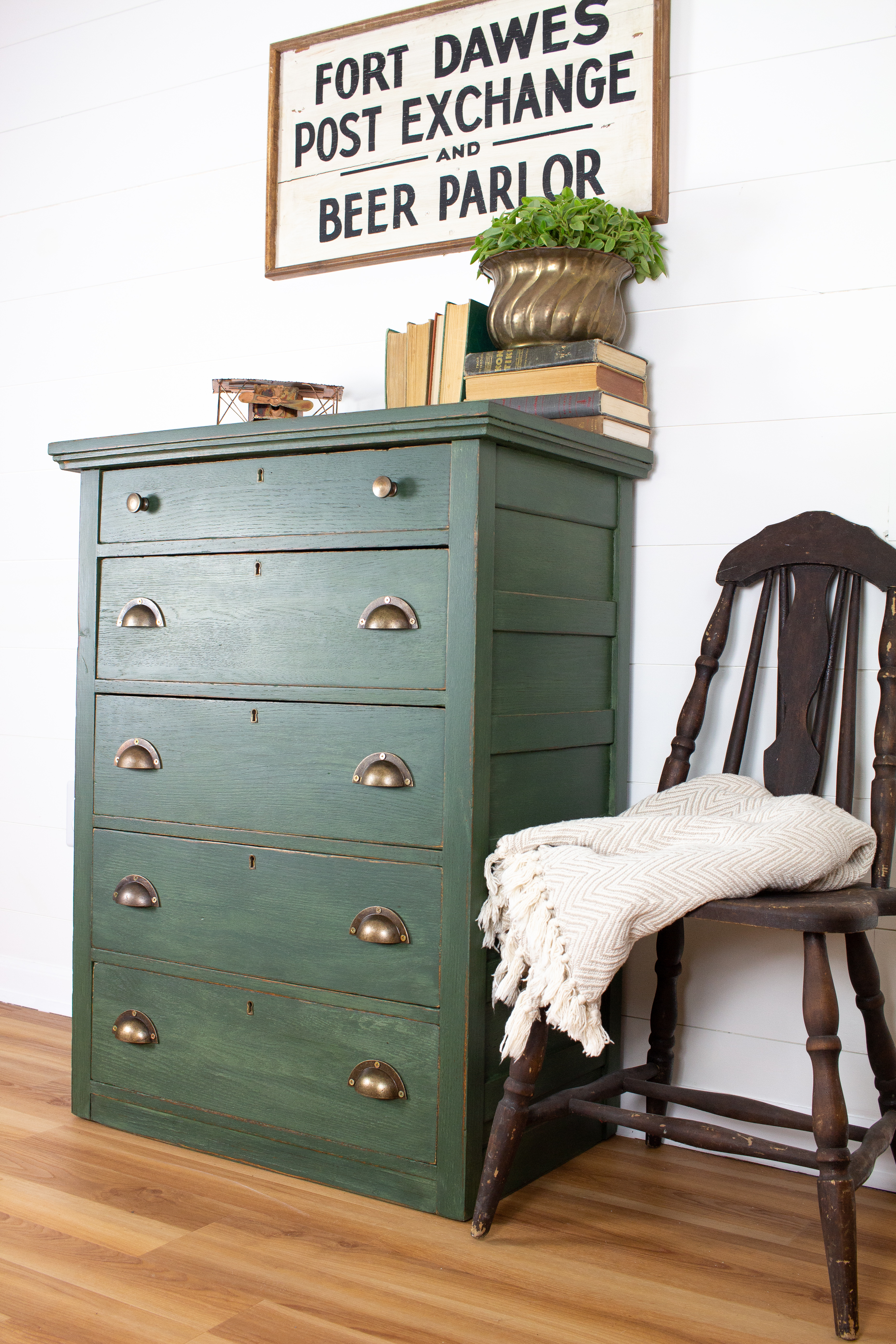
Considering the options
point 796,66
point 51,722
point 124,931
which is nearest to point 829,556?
point 796,66

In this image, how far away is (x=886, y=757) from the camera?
66.8 inches

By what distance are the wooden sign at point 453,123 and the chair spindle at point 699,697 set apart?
66 cm

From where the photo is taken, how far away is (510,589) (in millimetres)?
1692

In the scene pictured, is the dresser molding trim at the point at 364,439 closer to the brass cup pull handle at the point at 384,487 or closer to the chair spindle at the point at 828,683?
the brass cup pull handle at the point at 384,487

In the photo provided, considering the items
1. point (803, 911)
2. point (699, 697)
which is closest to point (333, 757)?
point (699, 697)

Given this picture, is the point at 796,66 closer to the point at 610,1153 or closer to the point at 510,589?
the point at 510,589

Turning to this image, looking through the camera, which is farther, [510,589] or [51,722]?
[51,722]

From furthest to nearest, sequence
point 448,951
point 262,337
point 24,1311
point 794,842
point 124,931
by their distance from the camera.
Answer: point 262,337 → point 124,931 → point 448,951 → point 794,842 → point 24,1311

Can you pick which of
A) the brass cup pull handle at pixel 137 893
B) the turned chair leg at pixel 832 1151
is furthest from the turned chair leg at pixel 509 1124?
the brass cup pull handle at pixel 137 893

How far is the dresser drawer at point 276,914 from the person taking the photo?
5.46 feet

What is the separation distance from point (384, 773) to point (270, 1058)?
48 centimetres

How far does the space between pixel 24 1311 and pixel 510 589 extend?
1.06 metres

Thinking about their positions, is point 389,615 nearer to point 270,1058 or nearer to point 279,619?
point 279,619

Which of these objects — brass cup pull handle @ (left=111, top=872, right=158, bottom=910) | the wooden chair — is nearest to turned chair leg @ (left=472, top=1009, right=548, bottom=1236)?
the wooden chair
